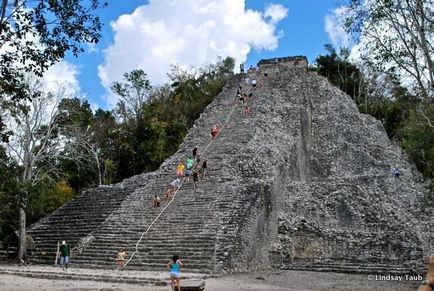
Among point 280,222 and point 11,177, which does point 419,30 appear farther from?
point 11,177

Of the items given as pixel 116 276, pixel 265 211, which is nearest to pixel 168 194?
pixel 265 211

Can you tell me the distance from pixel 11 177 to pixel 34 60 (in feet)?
26.0

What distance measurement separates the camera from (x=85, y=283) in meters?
10.5

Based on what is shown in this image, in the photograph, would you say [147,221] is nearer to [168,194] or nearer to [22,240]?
[168,194]

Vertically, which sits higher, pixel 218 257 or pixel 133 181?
pixel 133 181

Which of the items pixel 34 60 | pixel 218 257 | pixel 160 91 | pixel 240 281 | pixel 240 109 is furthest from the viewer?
pixel 160 91

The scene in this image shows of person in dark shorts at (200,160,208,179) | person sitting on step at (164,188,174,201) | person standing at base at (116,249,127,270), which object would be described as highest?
person in dark shorts at (200,160,208,179)

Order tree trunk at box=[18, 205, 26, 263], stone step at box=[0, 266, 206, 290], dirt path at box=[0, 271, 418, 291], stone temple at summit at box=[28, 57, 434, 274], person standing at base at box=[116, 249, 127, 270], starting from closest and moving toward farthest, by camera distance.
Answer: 1. dirt path at box=[0, 271, 418, 291]
2. stone step at box=[0, 266, 206, 290]
3. person standing at base at box=[116, 249, 127, 270]
4. stone temple at summit at box=[28, 57, 434, 274]
5. tree trunk at box=[18, 205, 26, 263]

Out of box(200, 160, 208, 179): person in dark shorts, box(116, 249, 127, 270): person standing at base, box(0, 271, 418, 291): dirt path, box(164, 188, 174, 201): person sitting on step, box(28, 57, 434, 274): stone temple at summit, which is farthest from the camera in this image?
box(200, 160, 208, 179): person in dark shorts

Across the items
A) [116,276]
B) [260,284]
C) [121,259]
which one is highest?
[121,259]

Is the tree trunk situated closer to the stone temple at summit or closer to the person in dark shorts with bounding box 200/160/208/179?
the stone temple at summit

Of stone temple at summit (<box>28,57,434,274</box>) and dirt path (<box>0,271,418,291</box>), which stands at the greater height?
stone temple at summit (<box>28,57,434,274</box>)

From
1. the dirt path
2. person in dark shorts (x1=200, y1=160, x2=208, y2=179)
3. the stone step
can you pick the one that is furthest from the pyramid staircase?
the dirt path

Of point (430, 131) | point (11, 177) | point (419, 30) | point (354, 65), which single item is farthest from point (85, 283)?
point (354, 65)
